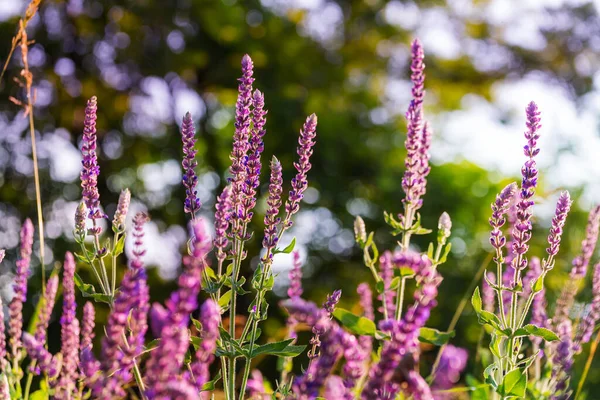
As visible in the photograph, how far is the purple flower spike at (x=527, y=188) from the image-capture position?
6.72 feet

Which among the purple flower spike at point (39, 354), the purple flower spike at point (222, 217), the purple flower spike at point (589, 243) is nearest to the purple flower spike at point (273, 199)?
the purple flower spike at point (222, 217)

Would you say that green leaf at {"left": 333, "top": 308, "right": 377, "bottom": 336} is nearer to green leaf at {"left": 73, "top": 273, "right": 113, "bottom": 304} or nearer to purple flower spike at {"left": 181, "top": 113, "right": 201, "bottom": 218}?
purple flower spike at {"left": 181, "top": 113, "right": 201, "bottom": 218}

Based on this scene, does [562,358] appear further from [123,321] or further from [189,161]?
[123,321]

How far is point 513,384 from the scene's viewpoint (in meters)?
1.98

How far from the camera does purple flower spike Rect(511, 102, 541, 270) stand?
2049 millimetres

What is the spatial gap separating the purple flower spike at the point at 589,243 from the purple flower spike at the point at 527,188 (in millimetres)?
551

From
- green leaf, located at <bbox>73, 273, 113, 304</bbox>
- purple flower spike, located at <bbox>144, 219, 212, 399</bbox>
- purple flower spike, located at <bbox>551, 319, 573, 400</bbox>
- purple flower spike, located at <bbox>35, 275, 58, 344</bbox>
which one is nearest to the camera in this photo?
purple flower spike, located at <bbox>144, 219, 212, 399</bbox>

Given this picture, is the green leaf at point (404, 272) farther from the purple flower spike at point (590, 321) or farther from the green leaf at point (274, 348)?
the purple flower spike at point (590, 321)

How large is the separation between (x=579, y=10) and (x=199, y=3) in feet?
29.2

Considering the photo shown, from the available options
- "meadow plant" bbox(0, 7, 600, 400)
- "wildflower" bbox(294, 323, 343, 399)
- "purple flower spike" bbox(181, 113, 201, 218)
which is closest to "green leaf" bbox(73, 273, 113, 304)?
"meadow plant" bbox(0, 7, 600, 400)

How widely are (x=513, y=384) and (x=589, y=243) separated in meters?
0.90

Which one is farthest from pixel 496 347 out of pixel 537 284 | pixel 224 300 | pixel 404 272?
pixel 224 300

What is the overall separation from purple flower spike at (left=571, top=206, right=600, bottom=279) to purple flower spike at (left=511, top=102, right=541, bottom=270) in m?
0.55

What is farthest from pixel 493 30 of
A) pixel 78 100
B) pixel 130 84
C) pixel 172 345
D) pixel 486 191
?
pixel 172 345
